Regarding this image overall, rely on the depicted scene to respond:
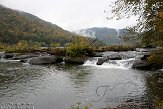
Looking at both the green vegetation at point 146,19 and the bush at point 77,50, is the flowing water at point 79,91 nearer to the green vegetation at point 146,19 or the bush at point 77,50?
the green vegetation at point 146,19

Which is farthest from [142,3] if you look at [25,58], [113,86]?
[25,58]

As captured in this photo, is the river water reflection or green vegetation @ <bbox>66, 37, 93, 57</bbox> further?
green vegetation @ <bbox>66, 37, 93, 57</bbox>

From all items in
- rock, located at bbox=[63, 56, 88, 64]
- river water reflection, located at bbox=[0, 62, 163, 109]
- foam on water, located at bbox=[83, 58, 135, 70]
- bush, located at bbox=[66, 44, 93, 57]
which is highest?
bush, located at bbox=[66, 44, 93, 57]

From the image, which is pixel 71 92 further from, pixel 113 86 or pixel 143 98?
pixel 143 98

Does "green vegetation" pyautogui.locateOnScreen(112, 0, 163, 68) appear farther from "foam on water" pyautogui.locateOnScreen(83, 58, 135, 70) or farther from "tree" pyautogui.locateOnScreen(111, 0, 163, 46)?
"foam on water" pyautogui.locateOnScreen(83, 58, 135, 70)

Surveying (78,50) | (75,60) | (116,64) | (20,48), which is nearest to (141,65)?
(116,64)

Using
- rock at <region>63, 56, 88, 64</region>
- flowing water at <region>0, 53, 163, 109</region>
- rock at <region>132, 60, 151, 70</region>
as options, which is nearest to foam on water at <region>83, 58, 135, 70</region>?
rock at <region>132, 60, 151, 70</region>

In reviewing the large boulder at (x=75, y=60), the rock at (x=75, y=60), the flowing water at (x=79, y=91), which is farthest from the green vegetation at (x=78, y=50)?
the flowing water at (x=79, y=91)

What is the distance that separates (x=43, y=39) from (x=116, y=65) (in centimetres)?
13094

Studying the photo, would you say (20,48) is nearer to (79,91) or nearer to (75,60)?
(75,60)

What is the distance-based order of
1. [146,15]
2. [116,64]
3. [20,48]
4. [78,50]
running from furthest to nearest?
[20,48]
[78,50]
[116,64]
[146,15]

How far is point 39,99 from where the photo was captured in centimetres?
2097

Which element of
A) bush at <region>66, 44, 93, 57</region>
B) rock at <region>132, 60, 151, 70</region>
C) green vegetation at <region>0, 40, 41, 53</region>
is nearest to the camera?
rock at <region>132, 60, 151, 70</region>

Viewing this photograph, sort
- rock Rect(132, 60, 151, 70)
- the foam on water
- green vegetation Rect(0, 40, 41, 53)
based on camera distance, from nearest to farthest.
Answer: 1. rock Rect(132, 60, 151, 70)
2. the foam on water
3. green vegetation Rect(0, 40, 41, 53)
